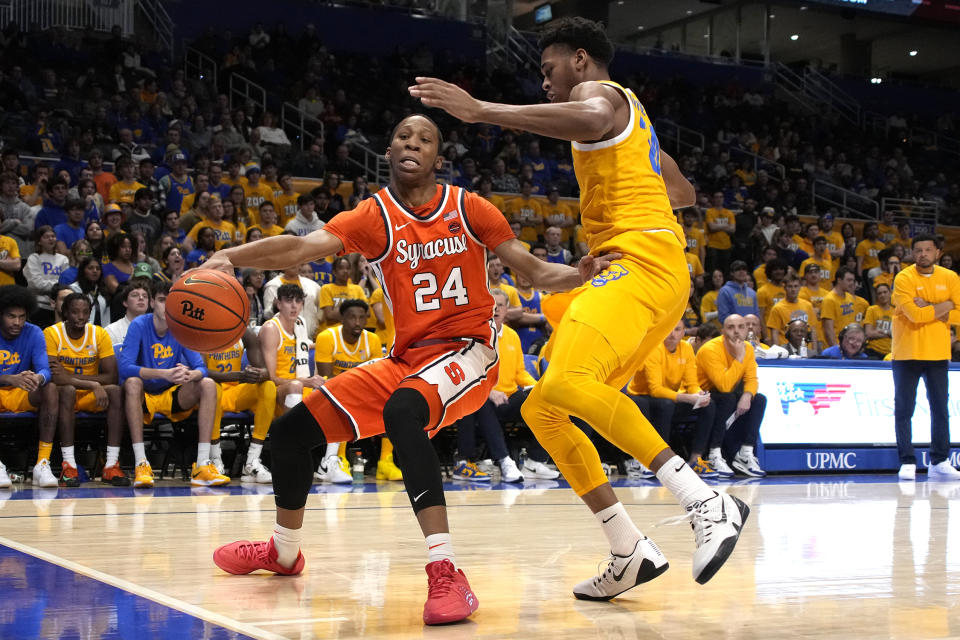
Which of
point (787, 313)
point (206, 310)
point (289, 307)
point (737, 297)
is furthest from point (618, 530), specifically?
point (787, 313)

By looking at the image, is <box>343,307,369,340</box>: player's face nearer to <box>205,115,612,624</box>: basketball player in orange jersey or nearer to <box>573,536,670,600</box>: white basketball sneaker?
<box>205,115,612,624</box>: basketball player in orange jersey

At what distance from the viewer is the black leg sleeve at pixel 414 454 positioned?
3248 mm

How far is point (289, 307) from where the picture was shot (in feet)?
27.8

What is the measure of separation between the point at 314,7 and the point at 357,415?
1783 centimetres

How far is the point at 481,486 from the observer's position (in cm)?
Answer: 799

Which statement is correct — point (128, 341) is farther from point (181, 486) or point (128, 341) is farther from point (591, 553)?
point (591, 553)

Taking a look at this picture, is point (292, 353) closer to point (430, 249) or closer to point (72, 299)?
point (72, 299)

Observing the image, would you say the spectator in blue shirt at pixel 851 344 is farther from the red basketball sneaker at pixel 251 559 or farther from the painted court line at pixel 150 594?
the painted court line at pixel 150 594

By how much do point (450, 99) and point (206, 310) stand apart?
121 cm

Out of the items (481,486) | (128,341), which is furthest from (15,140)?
(481,486)

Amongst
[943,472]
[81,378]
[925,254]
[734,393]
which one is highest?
[925,254]

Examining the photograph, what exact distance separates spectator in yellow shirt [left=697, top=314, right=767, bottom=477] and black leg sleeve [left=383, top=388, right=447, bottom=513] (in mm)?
6405

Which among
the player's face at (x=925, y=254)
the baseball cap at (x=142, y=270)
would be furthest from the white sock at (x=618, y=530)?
the player's face at (x=925, y=254)

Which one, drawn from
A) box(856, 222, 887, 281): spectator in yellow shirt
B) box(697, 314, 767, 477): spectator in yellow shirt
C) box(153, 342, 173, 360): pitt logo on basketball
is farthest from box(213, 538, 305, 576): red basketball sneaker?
box(856, 222, 887, 281): spectator in yellow shirt
